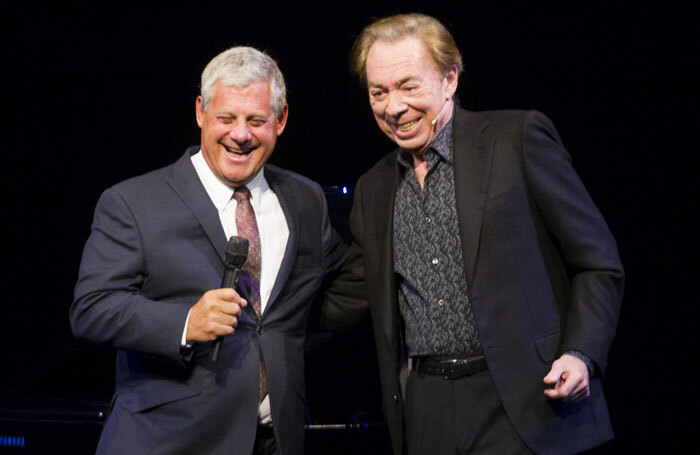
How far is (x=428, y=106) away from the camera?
235 cm

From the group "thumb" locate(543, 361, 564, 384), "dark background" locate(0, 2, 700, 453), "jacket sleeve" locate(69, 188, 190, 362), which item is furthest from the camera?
"dark background" locate(0, 2, 700, 453)

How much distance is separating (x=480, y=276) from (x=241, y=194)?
769mm

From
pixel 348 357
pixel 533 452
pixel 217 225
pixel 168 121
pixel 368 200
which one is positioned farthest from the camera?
pixel 168 121

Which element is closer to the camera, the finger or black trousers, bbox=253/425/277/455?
the finger

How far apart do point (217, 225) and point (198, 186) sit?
15 cm

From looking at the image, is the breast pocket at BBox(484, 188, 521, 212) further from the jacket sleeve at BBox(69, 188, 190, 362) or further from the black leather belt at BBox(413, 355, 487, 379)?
the jacket sleeve at BBox(69, 188, 190, 362)

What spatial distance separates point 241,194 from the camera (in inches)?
95.3

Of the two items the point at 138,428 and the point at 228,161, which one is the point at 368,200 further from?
the point at 138,428

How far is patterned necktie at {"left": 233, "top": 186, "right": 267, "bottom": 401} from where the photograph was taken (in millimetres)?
2293

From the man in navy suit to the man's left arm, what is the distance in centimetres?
75

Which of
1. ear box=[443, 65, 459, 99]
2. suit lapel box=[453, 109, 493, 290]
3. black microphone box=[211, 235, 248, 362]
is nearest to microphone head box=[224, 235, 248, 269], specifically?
black microphone box=[211, 235, 248, 362]

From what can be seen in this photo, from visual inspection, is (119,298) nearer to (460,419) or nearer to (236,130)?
(236,130)

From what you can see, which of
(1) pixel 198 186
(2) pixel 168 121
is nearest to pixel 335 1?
(2) pixel 168 121

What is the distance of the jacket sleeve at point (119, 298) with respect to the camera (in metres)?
2.11
